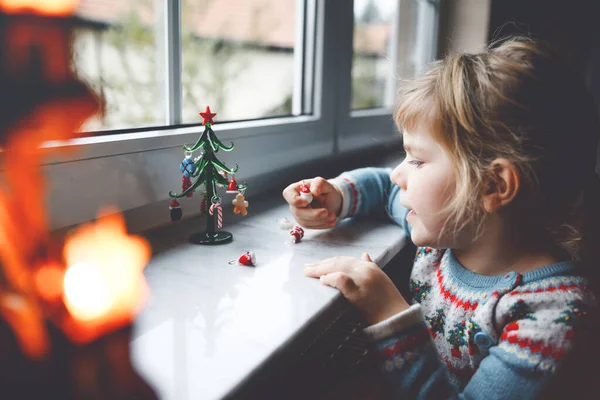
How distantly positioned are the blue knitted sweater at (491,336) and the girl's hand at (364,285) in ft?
0.06

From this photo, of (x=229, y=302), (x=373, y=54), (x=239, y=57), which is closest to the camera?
(x=229, y=302)

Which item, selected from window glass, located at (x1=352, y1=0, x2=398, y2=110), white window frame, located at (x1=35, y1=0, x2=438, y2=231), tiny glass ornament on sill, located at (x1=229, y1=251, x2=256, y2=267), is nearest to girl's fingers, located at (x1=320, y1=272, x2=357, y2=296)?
tiny glass ornament on sill, located at (x1=229, y1=251, x2=256, y2=267)

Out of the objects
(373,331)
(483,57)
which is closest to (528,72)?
(483,57)

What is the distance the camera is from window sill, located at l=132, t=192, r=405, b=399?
43 cm

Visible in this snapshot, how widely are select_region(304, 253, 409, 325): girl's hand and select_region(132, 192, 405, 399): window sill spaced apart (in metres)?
0.02

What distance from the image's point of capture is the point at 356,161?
1491mm

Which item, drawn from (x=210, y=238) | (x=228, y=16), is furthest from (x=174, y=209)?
(x=228, y=16)

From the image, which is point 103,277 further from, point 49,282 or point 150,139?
point 150,139

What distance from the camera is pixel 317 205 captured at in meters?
0.91

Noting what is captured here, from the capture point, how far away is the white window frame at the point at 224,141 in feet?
2.23

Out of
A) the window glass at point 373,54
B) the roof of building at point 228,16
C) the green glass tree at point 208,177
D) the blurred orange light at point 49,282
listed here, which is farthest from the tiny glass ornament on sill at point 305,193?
the window glass at point 373,54

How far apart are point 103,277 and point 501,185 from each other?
1.70ft

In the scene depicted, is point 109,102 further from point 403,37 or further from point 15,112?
point 403,37

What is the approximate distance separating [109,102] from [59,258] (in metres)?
0.27
